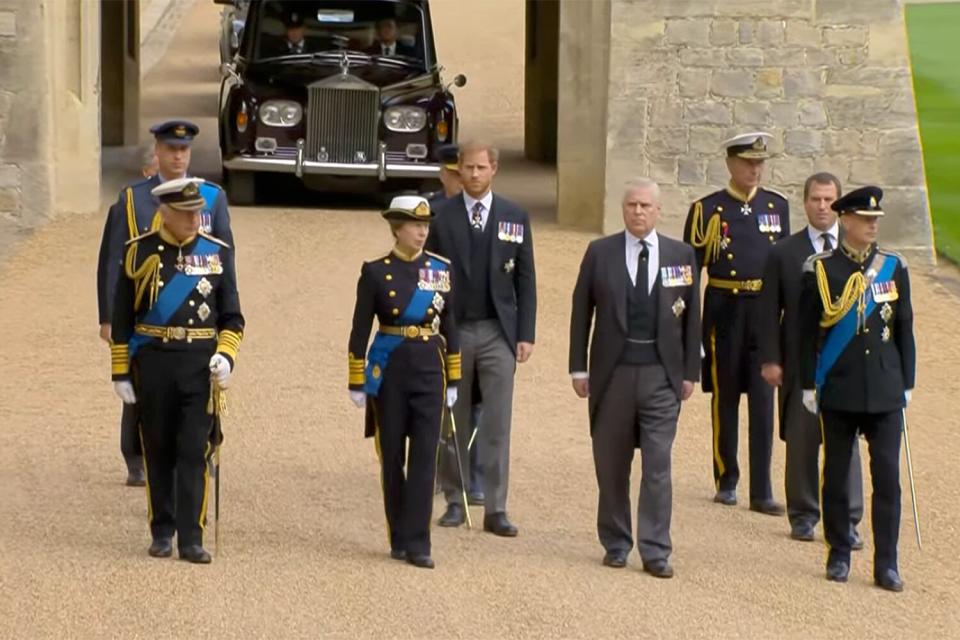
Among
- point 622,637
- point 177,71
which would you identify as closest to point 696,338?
point 622,637

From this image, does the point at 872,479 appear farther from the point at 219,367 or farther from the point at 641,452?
the point at 219,367

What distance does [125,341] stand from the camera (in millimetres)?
9133

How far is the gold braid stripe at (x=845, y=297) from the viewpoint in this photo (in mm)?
9320

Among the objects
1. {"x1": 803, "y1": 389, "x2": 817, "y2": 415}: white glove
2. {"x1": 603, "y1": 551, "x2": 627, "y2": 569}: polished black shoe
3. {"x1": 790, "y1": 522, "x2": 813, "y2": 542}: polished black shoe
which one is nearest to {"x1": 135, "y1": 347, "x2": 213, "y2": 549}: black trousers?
{"x1": 603, "y1": 551, "x2": 627, "y2": 569}: polished black shoe

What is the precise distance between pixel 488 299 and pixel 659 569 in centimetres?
167

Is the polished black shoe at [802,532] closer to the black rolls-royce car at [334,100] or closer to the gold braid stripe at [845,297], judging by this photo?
the gold braid stripe at [845,297]

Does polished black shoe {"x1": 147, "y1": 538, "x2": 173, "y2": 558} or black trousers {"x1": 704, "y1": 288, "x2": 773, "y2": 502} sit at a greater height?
black trousers {"x1": 704, "y1": 288, "x2": 773, "y2": 502}

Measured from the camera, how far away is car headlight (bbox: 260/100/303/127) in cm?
1934

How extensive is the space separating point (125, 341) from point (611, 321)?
2169 millimetres

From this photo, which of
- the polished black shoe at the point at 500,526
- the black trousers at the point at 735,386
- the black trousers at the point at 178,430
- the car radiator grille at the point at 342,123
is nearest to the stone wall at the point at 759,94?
the car radiator grille at the point at 342,123

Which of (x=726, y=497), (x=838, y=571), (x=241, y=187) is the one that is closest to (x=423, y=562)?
(x=838, y=571)

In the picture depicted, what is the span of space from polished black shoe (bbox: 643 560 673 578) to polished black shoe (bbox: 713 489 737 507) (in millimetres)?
1752

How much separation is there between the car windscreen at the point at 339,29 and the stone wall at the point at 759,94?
8.72ft

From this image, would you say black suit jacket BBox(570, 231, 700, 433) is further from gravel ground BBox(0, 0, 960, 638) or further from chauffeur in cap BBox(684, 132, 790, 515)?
chauffeur in cap BBox(684, 132, 790, 515)
